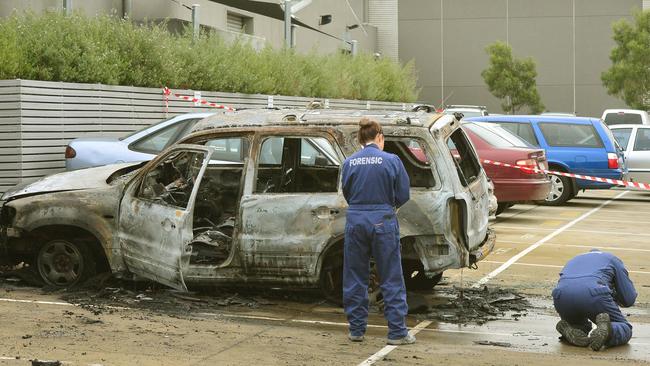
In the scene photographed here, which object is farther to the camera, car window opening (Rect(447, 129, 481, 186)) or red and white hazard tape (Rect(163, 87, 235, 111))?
red and white hazard tape (Rect(163, 87, 235, 111))

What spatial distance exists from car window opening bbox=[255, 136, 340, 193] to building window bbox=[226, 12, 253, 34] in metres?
24.9

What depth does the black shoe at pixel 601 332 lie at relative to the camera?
27.7 ft

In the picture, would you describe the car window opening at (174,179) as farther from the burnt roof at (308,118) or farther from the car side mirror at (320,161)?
the car side mirror at (320,161)

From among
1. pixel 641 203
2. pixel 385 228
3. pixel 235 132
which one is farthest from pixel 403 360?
pixel 641 203

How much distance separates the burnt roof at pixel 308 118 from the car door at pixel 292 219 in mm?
143

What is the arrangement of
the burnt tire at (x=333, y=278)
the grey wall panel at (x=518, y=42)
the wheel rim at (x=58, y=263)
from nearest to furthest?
1. the burnt tire at (x=333, y=278)
2. the wheel rim at (x=58, y=263)
3. the grey wall panel at (x=518, y=42)

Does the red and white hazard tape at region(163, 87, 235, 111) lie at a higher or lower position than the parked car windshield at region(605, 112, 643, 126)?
lower

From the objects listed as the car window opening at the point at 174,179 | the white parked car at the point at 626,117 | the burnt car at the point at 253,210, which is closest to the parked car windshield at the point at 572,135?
the burnt car at the point at 253,210

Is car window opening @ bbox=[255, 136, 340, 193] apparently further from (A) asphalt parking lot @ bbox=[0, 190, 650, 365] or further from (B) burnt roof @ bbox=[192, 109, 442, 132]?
(A) asphalt parking lot @ bbox=[0, 190, 650, 365]

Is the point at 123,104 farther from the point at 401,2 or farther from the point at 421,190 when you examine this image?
the point at 401,2

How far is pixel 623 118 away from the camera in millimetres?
38031

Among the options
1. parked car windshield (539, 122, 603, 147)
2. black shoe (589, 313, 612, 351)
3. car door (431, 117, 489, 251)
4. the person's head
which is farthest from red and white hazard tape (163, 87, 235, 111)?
black shoe (589, 313, 612, 351)

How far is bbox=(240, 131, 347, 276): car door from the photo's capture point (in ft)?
32.0

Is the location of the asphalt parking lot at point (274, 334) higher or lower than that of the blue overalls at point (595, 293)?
lower
